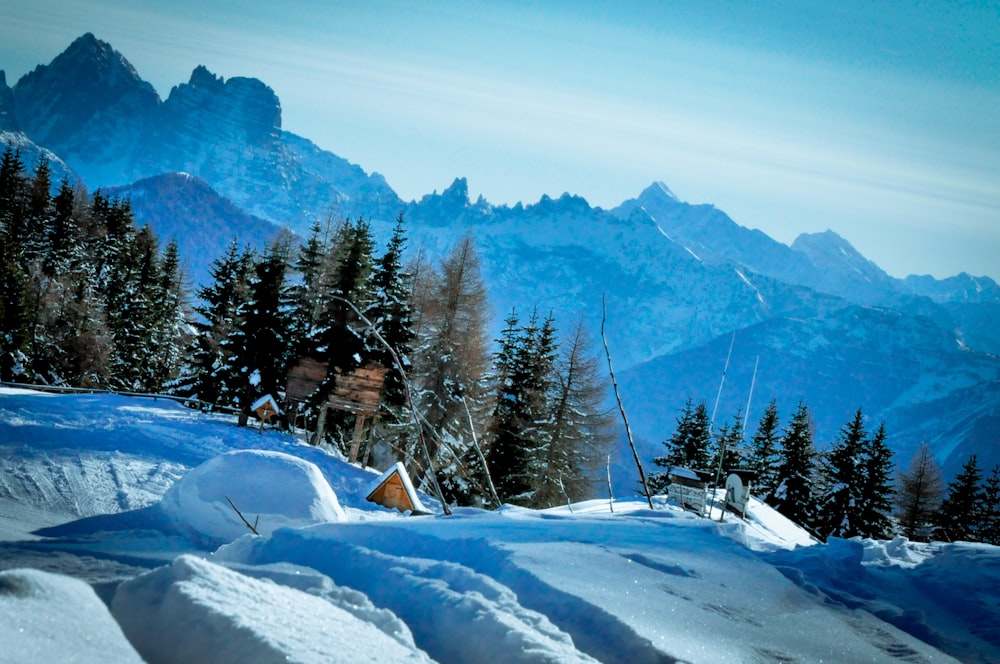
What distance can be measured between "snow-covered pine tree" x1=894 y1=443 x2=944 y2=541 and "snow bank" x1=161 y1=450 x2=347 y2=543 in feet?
111

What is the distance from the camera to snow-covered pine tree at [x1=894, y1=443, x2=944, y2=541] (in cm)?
3453

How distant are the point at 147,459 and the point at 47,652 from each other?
16.2 metres

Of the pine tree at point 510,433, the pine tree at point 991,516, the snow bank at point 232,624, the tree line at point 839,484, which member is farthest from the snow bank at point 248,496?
the pine tree at point 991,516

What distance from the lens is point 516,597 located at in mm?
3912

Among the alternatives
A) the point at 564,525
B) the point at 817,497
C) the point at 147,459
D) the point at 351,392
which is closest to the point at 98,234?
the point at 351,392

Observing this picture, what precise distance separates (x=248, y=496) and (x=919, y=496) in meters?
36.1

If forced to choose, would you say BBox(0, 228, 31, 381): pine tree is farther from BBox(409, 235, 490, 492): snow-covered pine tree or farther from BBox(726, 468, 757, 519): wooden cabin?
BBox(726, 468, 757, 519): wooden cabin

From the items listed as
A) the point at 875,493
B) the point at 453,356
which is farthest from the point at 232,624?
the point at 875,493

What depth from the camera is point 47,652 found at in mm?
2391

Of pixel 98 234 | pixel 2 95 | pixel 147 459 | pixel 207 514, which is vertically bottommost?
pixel 147 459

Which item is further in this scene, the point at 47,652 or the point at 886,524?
the point at 886,524

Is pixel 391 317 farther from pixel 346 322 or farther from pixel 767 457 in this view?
pixel 767 457

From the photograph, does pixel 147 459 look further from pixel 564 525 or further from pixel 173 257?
pixel 173 257

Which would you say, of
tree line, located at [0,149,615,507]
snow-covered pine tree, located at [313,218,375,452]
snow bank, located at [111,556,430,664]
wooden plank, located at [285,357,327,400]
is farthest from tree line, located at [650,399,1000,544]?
snow bank, located at [111,556,430,664]
